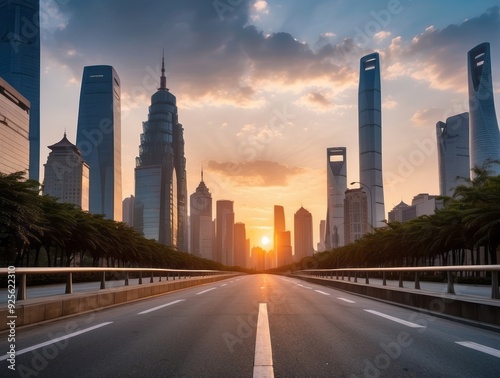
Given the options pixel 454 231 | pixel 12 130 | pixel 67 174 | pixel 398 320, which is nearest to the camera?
pixel 398 320

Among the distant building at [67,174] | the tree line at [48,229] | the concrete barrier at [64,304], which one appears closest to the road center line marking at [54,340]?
the concrete barrier at [64,304]

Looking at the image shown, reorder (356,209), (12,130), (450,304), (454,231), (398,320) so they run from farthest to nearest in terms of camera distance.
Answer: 1. (12,130)
2. (356,209)
3. (454,231)
4. (450,304)
5. (398,320)

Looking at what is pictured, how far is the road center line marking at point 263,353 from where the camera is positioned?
525cm

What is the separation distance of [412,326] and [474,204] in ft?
95.8


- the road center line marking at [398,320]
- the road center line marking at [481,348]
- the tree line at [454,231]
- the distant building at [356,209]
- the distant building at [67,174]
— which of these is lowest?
the road center line marking at [398,320]

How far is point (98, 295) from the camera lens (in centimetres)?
1307

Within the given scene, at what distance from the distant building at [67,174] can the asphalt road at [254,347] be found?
169081 millimetres

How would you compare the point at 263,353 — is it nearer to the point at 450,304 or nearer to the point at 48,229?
the point at 450,304

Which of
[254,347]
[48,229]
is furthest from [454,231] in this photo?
[254,347]

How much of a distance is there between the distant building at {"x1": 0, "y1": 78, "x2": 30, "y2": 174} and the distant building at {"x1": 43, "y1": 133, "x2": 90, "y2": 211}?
64.3ft

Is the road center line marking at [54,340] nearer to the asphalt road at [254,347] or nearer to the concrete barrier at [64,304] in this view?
the asphalt road at [254,347]

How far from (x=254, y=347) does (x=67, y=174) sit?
196 metres

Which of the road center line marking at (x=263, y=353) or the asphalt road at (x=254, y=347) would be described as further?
the asphalt road at (x=254, y=347)

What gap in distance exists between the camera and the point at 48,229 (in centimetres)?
3600
